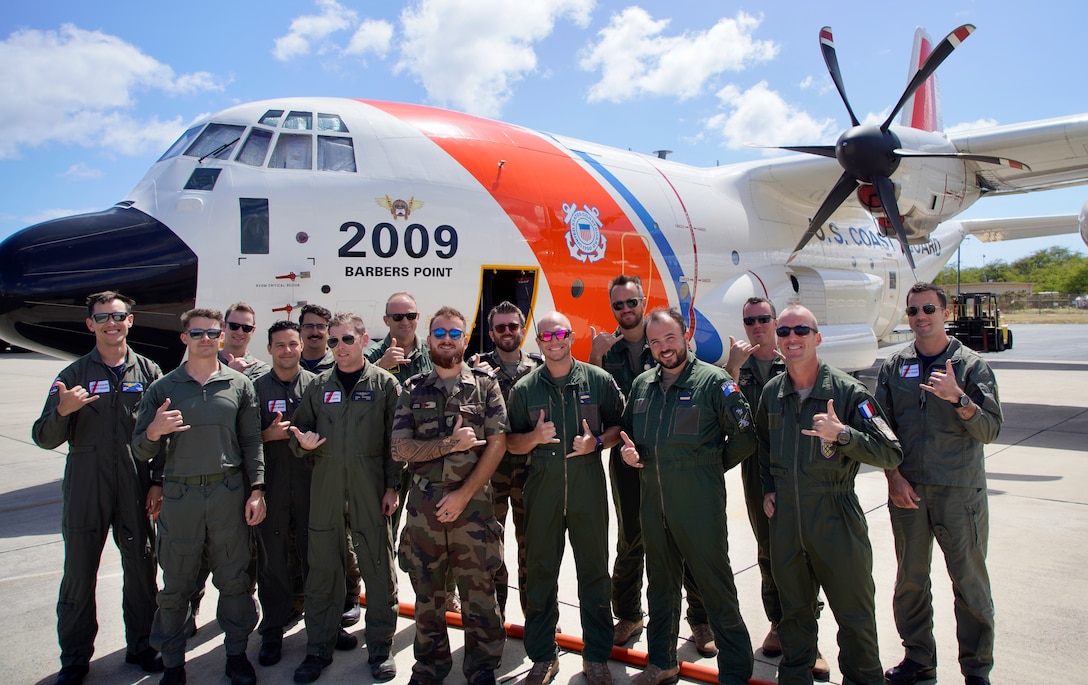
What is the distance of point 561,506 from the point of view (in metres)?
3.80

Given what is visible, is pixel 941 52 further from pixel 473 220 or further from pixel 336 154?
pixel 336 154

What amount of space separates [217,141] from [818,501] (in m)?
7.08

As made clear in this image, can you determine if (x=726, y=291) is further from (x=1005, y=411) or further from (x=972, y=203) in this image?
(x=1005, y=411)

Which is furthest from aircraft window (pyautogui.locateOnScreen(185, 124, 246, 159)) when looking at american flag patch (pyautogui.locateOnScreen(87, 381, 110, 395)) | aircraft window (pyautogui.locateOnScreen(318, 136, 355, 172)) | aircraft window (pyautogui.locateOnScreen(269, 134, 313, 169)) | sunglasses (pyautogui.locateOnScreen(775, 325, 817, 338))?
sunglasses (pyautogui.locateOnScreen(775, 325, 817, 338))

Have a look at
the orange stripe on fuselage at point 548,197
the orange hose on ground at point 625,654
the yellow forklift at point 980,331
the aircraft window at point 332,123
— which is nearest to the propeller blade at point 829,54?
the orange stripe on fuselage at point 548,197

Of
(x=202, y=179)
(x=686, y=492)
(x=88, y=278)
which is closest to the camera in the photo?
(x=686, y=492)

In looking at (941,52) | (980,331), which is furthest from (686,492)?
(980,331)

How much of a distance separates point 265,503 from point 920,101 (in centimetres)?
1751

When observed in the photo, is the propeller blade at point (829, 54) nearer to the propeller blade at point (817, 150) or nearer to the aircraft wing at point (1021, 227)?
the propeller blade at point (817, 150)

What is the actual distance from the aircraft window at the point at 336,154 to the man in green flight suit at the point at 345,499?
4.08 metres

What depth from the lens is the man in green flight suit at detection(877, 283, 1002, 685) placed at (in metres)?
3.51

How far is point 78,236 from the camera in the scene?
21.5 ft

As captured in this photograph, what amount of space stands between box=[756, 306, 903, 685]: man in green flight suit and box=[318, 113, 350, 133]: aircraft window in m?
5.99

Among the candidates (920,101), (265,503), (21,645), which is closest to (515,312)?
(265,503)
